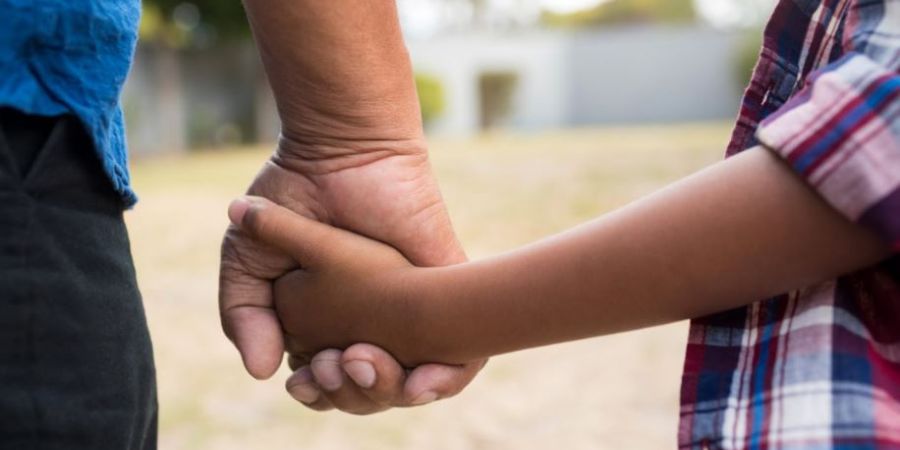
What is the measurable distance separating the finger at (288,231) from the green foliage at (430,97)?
801 inches

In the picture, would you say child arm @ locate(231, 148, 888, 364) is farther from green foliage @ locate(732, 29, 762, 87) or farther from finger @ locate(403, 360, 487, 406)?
green foliage @ locate(732, 29, 762, 87)

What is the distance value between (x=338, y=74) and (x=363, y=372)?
1.12 feet

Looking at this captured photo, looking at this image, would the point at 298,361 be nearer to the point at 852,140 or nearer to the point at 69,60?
the point at 69,60

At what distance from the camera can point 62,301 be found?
2.81 ft

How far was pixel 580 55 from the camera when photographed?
25562 millimetres

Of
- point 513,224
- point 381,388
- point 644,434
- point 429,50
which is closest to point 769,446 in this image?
point 381,388

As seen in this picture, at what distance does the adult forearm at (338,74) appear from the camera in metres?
1.18

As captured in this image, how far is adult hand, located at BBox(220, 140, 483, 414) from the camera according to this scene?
4.12 ft

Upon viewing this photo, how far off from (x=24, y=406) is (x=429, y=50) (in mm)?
25019

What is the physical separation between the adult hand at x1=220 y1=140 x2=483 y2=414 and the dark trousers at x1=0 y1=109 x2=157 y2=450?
35cm

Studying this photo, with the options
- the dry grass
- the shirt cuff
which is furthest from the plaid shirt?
the dry grass

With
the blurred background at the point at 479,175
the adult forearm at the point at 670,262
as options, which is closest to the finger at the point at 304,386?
the adult forearm at the point at 670,262

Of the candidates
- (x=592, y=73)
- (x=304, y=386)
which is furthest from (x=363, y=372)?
(x=592, y=73)

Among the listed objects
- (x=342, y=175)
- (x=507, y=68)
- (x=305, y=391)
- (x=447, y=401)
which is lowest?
(x=447, y=401)
